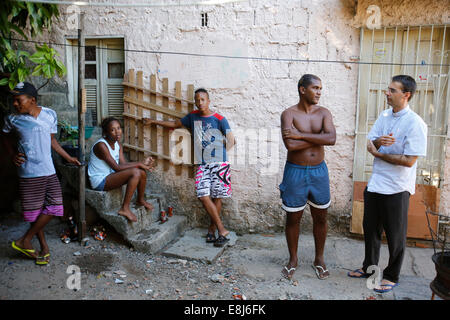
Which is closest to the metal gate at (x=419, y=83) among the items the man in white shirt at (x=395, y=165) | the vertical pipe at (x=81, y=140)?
the man in white shirt at (x=395, y=165)

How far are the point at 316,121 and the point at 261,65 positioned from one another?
1467mm

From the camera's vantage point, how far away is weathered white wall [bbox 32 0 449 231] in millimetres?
4352

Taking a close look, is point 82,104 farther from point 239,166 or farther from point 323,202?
point 323,202

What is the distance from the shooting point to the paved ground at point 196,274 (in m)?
3.22

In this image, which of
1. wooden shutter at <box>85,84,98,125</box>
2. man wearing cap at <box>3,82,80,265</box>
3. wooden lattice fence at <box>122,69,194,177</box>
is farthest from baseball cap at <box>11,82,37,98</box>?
wooden shutter at <box>85,84,98,125</box>

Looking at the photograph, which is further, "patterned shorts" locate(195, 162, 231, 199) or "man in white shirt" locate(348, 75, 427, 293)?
"patterned shorts" locate(195, 162, 231, 199)

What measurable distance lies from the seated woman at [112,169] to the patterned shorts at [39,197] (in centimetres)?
55

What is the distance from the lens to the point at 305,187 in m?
3.43

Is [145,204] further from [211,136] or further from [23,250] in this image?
[23,250]

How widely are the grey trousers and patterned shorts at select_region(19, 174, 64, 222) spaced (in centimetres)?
318

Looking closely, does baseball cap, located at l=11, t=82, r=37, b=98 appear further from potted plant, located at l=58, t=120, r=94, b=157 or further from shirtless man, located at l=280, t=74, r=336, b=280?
shirtless man, located at l=280, t=74, r=336, b=280

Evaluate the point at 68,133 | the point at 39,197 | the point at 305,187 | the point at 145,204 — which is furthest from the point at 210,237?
the point at 68,133

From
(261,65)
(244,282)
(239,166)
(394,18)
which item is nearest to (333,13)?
(394,18)

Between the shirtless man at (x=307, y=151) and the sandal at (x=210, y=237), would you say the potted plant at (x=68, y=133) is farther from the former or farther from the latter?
the shirtless man at (x=307, y=151)
